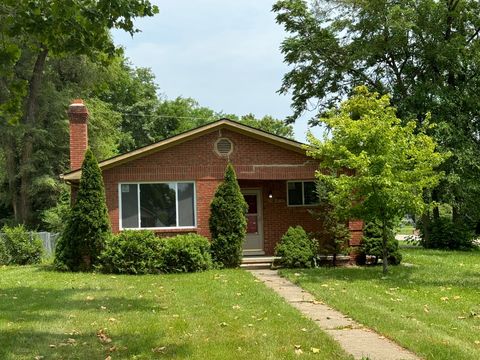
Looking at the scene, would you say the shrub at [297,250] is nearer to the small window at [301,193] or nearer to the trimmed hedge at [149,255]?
the small window at [301,193]

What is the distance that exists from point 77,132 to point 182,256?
19.5ft

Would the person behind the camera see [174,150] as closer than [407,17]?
Yes

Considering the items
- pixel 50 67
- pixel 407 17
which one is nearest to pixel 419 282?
pixel 407 17

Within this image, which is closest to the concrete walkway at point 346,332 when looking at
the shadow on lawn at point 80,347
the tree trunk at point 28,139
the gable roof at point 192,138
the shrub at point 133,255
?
the shadow on lawn at point 80,347

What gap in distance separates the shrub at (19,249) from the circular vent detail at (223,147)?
24.6 ft

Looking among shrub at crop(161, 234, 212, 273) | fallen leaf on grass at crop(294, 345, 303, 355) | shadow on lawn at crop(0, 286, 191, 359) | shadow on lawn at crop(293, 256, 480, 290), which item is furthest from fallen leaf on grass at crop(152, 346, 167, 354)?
shrub at crop(161, 234, 212, 273)

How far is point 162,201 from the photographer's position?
58.1ft

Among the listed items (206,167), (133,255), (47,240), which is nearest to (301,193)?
(206,167)

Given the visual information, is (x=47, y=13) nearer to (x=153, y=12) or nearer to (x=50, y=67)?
(x=153, y=12)

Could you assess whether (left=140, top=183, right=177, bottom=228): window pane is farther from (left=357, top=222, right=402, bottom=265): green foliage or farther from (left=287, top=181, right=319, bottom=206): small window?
(left=357, top=222, right=402, bottom=265): green foliage

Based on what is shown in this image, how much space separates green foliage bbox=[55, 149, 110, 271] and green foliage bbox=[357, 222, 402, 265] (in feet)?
24.8

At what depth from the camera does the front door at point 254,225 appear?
18984 mm

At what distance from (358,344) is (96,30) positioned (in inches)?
200

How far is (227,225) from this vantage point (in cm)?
1633
